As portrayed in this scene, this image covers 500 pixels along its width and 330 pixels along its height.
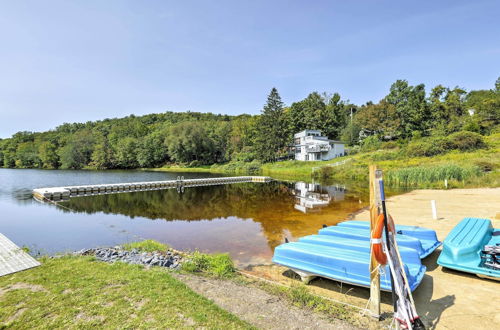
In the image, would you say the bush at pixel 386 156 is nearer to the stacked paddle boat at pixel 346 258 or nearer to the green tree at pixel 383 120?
the green tree at pixel 383 120

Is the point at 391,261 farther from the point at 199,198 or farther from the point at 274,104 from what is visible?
the point at 274,104

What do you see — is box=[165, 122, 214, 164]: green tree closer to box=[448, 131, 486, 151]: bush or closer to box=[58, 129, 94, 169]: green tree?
box=[58, 129, 94, 169]: green tree

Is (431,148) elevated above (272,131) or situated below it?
below

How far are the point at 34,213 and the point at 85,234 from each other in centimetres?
743

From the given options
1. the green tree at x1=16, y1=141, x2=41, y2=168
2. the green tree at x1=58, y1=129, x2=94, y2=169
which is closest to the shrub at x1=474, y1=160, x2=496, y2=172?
the green tree at x1=58, y1=129, x2=94, y2=169

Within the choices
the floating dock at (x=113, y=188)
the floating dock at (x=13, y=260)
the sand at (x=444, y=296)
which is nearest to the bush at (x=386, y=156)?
the floating dock at (x=113, y=188)

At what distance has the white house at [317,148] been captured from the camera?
47969 mm

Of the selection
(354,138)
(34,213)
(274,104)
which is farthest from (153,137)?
(34,213)

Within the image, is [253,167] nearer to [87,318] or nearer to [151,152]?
[151,152]

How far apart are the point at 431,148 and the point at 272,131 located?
2887cm

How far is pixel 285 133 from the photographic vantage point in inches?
2354

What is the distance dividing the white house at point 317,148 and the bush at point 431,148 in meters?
14.1

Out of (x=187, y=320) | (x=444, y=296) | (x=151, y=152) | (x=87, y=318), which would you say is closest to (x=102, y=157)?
(x=151, y=152)

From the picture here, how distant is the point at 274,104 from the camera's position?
57156 millimetres
